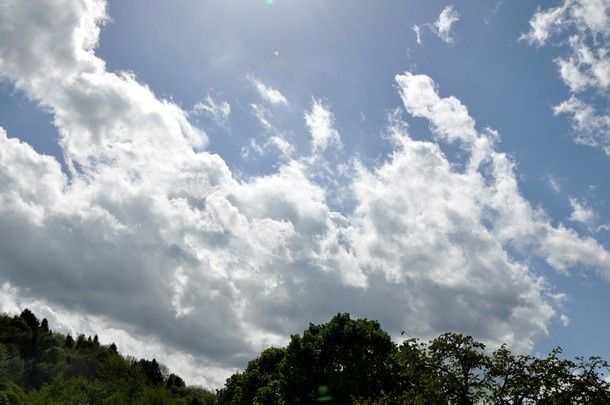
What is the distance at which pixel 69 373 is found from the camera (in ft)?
387

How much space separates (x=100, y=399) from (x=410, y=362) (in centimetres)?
5728

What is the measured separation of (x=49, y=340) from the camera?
138 m

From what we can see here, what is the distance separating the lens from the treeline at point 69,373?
64312mm

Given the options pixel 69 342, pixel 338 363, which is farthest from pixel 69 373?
pixel 338 363

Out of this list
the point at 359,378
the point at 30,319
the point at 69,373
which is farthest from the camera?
the point at 30,319

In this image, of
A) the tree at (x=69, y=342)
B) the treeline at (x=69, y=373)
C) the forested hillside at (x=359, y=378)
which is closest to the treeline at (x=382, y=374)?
the forested hillside at (x=359, y=378)

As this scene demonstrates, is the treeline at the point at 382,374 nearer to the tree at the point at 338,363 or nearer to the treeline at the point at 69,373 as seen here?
the tree at the point at 338,363

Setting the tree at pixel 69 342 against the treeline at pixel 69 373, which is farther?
the tree at pixel 69 342

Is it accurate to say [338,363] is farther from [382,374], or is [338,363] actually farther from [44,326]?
[44,326]

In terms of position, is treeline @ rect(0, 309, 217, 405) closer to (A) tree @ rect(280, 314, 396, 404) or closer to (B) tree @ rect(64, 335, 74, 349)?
(B) tree @ rect(64, 335, 74, 349)

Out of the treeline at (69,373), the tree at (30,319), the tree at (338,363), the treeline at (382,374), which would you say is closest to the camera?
the treeline at (382,374)

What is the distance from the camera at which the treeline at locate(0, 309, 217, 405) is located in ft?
211

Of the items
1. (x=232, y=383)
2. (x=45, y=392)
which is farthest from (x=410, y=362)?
(x=45, y=392)

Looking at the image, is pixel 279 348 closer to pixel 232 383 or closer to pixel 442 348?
pixel 232 383
